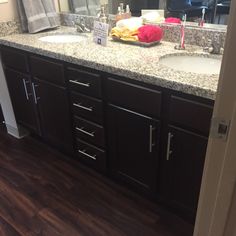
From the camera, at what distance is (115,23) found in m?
2.00

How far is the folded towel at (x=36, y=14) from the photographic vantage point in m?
2.02

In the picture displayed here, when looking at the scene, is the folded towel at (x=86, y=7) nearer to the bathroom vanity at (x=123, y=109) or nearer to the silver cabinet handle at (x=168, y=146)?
the bathroom vanity at (x=123, y=109)

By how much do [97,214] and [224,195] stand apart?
3.71 feet

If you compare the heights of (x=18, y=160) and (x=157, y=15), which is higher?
(x=157, y=15)

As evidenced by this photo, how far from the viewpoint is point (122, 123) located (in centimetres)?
150

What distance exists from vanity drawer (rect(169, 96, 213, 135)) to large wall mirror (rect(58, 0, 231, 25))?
69 centimetres

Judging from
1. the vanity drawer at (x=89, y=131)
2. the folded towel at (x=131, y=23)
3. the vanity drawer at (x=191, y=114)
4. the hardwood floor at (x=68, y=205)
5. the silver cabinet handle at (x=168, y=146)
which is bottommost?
the hardwood floor at (x=68, y=205)

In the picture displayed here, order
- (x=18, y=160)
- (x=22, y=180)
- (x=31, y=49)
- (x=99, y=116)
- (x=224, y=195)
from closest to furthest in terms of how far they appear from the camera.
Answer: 1. (x=224, y=195)
2. (x=99, y=116)
3. (x=31, y=49)
4. (x=22, y=180)
5. (x=18, y=160)

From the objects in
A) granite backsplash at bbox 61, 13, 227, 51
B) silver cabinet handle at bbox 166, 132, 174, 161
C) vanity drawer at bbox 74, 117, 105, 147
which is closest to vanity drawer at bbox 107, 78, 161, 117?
silver cabinet handle at bbox 166, 132, 174, 161

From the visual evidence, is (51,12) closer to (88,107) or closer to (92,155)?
(88,107)

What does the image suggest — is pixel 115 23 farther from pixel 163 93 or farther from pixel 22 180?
pixel 22 180

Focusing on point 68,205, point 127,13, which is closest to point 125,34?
point 127,13

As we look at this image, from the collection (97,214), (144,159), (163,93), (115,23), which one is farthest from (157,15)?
(97,214)

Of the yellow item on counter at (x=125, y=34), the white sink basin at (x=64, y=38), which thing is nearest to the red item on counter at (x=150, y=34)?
the yellow item on counter at (x=125, y=34)
